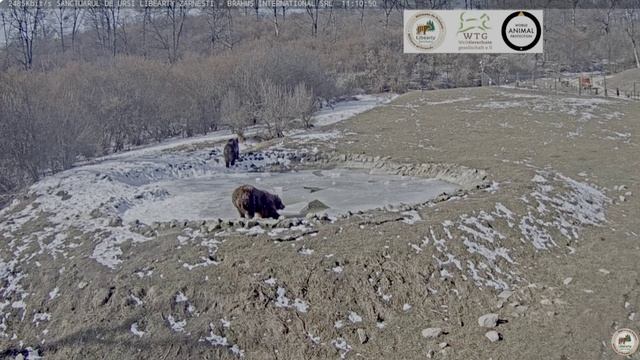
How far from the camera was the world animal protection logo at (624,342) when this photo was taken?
21.7ft

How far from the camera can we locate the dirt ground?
6824 mm

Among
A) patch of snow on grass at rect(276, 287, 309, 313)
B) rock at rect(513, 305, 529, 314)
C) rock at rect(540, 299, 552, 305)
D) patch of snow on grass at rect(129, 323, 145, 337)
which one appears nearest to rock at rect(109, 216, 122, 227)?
patch of snow on grass at rect(129, 323, 145, 337)

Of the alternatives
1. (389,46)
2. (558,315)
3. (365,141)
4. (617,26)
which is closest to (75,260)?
(558,315)

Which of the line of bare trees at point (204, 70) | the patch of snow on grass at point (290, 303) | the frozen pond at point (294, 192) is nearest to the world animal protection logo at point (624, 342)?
the patch of snow on grass at point (290, 303)

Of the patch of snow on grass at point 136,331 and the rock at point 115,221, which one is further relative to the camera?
the rock at point 115,221

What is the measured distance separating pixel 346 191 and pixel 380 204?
A: 177 centimetres

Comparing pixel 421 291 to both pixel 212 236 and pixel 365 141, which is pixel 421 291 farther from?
pixel 365 141

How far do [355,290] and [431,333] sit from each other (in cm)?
122

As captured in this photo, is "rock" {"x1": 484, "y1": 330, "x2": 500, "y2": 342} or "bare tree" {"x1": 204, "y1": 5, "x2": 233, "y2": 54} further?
"bare tree" {"x1": 204, "y1": 5, "x2": 233, "y2": 54}

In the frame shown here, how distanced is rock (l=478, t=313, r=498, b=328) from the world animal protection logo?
1374 mm

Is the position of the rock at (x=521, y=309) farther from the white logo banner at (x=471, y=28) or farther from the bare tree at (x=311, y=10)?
the bare tree at (x=311, y=10)

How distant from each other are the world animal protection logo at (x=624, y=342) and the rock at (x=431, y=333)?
2.07m

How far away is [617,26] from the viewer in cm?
5181

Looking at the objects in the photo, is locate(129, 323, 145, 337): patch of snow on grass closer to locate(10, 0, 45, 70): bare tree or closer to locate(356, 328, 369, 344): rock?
locate(356, 328, 369, 344): rock
